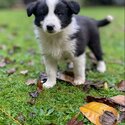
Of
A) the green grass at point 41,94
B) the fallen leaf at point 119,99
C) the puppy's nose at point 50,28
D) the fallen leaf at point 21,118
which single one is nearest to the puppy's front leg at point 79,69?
the green grass at point 41,94

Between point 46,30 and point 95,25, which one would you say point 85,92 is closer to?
point 46,30

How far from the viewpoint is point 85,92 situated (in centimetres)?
440

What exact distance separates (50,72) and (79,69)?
15.7 inches

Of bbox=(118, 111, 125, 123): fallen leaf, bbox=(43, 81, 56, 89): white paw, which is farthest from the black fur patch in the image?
bbox=(118, 111, 125, 123): fallen leaf

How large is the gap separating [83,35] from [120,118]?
1.45 m

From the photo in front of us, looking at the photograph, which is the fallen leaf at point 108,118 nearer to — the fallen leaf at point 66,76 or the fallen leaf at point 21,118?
the fallen leaf at point 21,118

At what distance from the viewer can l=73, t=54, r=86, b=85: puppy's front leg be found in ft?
15.3

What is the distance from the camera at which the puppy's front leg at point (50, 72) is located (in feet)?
14.9

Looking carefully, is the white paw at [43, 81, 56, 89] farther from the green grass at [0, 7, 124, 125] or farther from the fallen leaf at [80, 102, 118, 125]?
the fallen leaf at [80, 102, 118, 125]

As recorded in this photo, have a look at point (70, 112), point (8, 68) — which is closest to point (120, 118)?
point (70, 112)

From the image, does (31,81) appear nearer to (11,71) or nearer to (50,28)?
(11,71)

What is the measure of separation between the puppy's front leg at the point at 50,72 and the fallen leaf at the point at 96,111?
76 centimetres

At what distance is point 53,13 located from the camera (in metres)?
4.10

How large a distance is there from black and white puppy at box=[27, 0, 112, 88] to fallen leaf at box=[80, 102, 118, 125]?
2.42 feet
